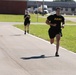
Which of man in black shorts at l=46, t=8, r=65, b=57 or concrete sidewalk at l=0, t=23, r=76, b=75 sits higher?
man in black shorts at l=46, t=8, r=65, b=57

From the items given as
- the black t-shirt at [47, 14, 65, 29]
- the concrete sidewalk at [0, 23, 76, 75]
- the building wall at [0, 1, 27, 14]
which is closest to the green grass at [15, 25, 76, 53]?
the concrete sidewalk at [0, 23, 76, 75]

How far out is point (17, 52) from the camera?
49.2 ft

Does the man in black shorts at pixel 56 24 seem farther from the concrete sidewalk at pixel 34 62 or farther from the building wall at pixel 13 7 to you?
the building wall at pixel 13 7

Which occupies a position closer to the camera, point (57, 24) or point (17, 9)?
point (57, 24)

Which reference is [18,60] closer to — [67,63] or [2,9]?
[67,63]

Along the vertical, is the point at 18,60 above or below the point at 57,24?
below

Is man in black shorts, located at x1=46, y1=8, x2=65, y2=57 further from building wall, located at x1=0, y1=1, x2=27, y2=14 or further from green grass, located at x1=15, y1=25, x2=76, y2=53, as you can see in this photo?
building wall, located at x1=0, y1=1, x2=27, y2=14

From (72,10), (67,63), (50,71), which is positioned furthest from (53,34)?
(72,10)

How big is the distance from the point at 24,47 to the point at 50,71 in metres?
6.44

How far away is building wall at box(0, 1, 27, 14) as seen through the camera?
7400 cm

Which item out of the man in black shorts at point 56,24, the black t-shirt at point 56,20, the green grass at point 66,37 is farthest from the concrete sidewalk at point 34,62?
the green grass at point 66,37

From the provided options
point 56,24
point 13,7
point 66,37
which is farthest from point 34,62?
point 13,7

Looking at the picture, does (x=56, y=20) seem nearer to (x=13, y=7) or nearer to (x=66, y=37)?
(x=66, y=37)

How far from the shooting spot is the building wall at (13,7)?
243 ft
